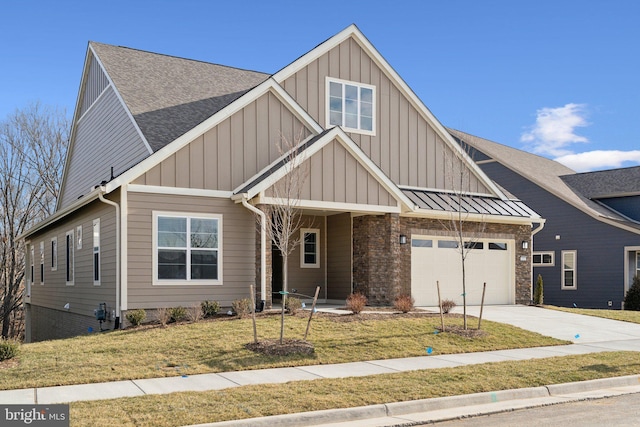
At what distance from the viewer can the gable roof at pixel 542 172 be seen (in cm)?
2936

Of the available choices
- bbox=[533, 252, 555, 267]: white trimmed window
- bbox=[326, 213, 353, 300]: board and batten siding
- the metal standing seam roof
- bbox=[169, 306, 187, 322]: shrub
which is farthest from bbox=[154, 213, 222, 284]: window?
bbox=[533, 252, 555, 267]: white trimmed window

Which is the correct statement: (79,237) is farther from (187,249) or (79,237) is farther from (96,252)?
(187,249)

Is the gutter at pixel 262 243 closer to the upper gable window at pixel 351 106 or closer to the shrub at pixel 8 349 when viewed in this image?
the upper gable window at pixel 351 106

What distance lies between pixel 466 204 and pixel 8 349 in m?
15.0

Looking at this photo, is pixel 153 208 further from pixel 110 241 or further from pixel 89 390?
pixel 89 390

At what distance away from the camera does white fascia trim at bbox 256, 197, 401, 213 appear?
55.4 feet

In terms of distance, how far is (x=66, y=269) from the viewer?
71.8ft

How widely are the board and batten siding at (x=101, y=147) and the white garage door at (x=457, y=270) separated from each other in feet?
30.4

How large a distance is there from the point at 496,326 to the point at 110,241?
Result: 10082 millimetres

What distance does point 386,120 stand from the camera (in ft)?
71.8

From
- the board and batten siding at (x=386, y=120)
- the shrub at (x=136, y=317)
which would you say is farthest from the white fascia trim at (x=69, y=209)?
the board and batten siding at (x=386, y=120)

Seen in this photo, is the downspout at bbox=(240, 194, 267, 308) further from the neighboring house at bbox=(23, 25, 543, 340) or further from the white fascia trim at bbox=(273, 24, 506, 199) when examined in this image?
the white fascia trim at bbox=(273, 24, 506, 199)

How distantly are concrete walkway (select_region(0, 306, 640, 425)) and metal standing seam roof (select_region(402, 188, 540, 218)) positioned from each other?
356 cm

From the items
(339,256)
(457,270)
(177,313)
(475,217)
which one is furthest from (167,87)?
(457,270)
